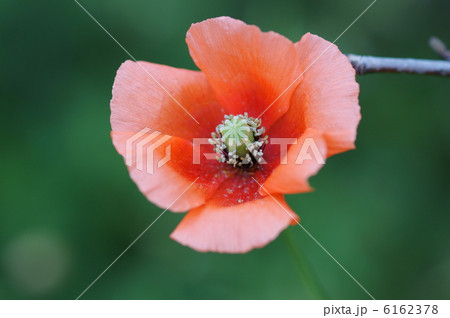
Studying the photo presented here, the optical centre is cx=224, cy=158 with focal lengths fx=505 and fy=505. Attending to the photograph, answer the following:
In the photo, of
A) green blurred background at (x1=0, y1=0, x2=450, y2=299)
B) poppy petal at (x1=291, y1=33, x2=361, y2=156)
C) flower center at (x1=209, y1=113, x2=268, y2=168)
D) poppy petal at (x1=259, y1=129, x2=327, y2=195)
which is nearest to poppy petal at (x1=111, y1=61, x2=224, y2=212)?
flower center at (x1=209, y1=113, x2=268, y2=168)

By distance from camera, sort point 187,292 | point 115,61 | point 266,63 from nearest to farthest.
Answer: point 266,63 < point 187,292 < point 115,61

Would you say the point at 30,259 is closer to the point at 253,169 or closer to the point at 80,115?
the point at 80,115

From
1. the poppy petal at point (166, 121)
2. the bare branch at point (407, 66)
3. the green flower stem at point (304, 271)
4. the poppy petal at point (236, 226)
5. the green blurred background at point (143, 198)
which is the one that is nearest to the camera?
the poppy petal at point (236, 226)

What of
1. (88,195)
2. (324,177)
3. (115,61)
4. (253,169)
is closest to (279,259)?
(324,177)

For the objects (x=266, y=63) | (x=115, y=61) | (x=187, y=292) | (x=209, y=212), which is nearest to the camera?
(x=209, y=212)

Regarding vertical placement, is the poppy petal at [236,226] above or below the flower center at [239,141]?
below

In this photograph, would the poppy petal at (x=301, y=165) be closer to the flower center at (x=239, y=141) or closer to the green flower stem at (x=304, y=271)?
the green flower stem at (x=304, y=271)

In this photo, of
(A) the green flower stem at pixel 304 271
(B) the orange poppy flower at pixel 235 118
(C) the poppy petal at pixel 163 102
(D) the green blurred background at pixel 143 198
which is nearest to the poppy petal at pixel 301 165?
(B) the orange poppy flower at pixel 235 118
